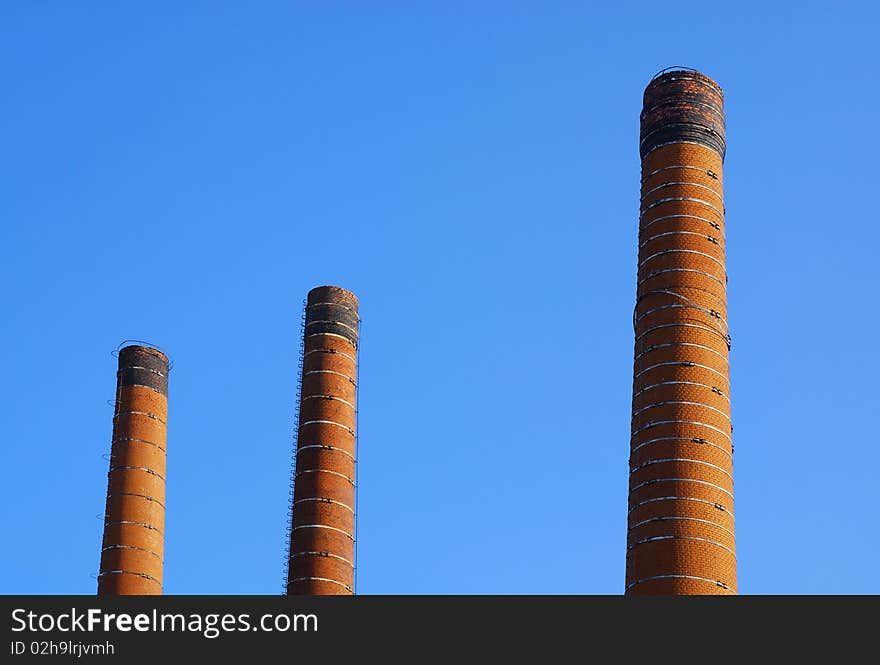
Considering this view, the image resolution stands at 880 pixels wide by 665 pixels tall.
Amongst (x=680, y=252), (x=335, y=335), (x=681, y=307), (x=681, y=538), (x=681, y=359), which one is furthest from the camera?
(x=335, y=335)

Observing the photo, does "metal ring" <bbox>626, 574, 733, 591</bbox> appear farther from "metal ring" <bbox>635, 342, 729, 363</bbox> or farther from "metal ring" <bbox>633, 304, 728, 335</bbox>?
"metal ring" <bbox>633, 304, 728, 335</bbox>

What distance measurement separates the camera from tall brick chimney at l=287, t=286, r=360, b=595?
38.1m

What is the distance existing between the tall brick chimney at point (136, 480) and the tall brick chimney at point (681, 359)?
49.8ft

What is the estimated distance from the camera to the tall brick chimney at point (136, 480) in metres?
41.0

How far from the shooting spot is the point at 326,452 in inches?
1549

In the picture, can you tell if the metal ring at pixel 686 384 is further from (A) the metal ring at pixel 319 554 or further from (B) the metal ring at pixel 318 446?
(B) the metal ring at pixel 318 446

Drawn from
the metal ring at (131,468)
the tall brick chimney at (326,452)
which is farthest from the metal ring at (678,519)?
the metal ring at (131,468)

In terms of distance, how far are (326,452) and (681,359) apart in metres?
10.9

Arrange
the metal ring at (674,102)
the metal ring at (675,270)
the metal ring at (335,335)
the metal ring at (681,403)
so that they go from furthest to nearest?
1. the metal ring at (335,335)
2. the metal ring at (674,102)
3. the metal ring at (675,270)
4. the metal ring at (681,403)

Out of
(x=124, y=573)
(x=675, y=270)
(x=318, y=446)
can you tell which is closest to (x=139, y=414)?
(x=124, y=573)

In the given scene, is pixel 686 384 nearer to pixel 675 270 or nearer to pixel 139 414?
pixel 675 270

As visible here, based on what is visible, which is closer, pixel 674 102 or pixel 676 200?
pixel 676 200
